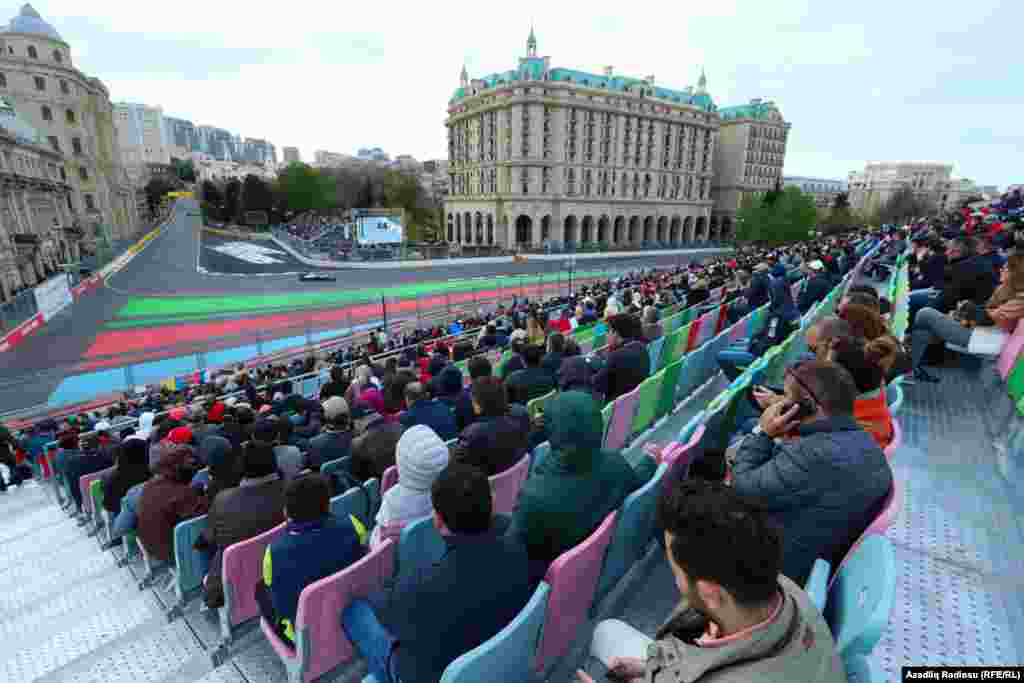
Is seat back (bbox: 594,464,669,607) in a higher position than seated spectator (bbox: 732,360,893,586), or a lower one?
lower

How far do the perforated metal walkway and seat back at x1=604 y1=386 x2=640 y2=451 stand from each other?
4.14ft

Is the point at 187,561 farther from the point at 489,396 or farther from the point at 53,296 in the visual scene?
the point at 53,296

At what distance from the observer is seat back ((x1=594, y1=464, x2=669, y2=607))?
2614 mm

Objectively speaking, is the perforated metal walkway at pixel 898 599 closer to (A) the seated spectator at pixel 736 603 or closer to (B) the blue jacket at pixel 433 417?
(A) the seated spectator at pixel 736 603

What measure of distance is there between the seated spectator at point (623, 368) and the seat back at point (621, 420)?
1.31 ft

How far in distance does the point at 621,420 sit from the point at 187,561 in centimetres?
371

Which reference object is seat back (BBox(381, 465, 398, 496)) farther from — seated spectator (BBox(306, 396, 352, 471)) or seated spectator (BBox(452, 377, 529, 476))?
seated spectator (BBox(306, 396, 352, 471))

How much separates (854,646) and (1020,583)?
7.39ft

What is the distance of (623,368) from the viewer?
5.04 m

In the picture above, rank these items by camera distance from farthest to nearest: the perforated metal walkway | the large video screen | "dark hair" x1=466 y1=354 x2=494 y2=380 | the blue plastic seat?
the large video screen → "dark hair" x1=466 y1=354 x2=494 y2=380 → the perforated metal walkway → the blue plastic seat

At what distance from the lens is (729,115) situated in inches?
3206

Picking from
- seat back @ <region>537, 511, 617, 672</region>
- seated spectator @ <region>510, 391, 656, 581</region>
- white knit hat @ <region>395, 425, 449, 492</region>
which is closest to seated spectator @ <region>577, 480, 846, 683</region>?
seat back @ <region>537, 511, 617, 672</region>

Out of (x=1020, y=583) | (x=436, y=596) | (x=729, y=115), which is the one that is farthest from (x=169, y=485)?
(x=729, y=115)

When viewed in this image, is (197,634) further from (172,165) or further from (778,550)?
(172,165)
